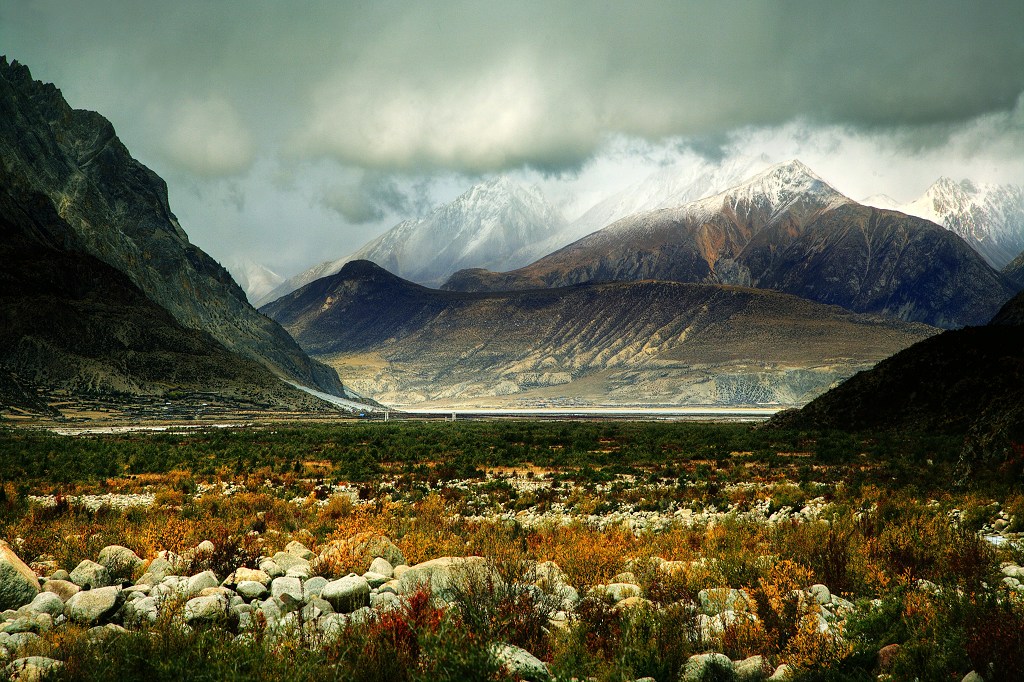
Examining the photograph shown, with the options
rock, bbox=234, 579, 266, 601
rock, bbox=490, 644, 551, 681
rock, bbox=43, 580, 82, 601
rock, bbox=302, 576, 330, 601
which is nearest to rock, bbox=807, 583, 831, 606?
rock, bbox=490, 644, 551, 681

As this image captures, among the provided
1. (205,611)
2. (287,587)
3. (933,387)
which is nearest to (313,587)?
(287,587)

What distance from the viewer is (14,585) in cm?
773

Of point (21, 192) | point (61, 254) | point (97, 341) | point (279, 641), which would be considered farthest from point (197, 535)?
point (21, 192)

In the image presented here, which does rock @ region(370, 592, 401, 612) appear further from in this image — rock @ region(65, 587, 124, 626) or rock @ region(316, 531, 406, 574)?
rock @ region(65, 587, 124, 626)

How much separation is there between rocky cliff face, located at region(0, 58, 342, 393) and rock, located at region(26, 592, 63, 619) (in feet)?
387

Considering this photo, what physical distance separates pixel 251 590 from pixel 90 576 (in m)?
2.36

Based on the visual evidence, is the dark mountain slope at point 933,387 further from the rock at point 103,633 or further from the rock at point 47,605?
the rock at point 47,605

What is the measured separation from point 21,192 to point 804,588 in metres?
125

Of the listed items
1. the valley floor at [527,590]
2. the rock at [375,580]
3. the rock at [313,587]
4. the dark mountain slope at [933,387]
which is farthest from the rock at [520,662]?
the dark mountain slope at [933,387]

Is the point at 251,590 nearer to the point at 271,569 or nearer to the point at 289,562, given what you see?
the point at 271,569

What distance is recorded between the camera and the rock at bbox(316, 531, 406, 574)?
9.35 m

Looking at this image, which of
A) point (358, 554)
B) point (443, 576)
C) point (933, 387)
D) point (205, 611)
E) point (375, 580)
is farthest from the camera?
point (933, 387)

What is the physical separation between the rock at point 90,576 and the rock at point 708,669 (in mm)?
7160

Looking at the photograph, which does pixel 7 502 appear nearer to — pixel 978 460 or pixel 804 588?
pixel 804 588
